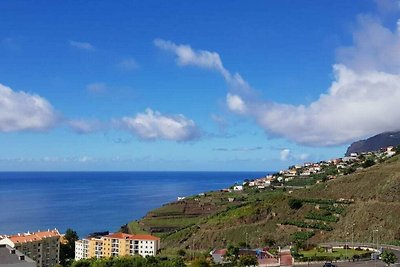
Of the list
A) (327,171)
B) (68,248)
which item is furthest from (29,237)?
(327,171)

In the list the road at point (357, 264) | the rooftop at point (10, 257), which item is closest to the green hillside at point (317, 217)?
the road at point (357, 264)

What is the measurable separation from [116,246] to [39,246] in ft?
33.4

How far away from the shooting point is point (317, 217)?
66938mm

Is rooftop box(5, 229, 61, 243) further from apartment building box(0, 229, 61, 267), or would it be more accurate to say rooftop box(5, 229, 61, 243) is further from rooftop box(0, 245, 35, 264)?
rooftop box(0, 245, 35, 264)

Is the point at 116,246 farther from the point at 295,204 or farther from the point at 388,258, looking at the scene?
the point at 388,258

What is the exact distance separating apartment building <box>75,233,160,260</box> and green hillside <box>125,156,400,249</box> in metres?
5.01

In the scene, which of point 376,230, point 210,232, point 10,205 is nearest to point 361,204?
point 376,230

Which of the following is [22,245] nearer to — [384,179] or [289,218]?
[289,218]

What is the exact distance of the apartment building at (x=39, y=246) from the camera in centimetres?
6475

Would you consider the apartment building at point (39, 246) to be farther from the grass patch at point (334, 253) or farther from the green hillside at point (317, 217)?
the grass patch at point (334, 253)

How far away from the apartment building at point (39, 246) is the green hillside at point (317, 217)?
15.4 metres

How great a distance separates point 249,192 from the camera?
355 feet

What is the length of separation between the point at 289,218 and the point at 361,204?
31.5 ft

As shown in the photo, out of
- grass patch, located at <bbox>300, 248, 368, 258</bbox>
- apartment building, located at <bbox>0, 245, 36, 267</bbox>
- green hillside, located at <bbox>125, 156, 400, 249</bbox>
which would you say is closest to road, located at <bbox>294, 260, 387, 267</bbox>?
grass patch, located at <bbox>300, 248, 368, 258</bbox>
